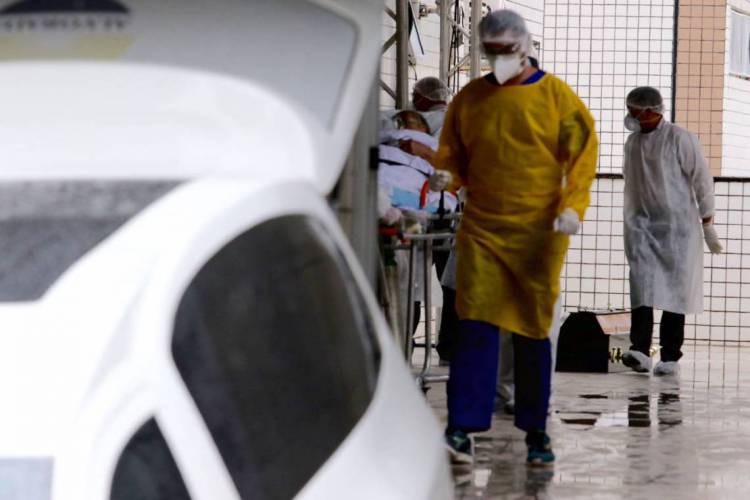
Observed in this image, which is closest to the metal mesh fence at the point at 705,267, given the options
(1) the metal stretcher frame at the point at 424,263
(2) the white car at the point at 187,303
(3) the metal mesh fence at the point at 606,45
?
(3) the metal mesh fence at the point at 606,45

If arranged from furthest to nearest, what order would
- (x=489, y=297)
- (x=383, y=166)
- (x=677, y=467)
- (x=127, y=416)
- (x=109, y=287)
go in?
(x=383, y=166), (x=677, y=467), (x=489, y=297), (x=109, y=287), (x=127, y=416)

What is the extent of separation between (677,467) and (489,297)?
1161 millimetres

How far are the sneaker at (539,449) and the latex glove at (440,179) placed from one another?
108cm

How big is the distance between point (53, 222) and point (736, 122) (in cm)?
1885

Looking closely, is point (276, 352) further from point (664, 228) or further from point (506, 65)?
point (664, 228)

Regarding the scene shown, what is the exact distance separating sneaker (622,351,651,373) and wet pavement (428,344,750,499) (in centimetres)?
12

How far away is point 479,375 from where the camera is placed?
20.5 feet

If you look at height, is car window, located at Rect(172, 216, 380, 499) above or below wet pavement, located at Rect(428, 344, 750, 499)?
above

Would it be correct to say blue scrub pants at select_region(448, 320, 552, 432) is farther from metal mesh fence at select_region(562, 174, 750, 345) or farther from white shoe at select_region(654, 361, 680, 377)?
metal mesh fence at select_region(562, 174, 750, 345)

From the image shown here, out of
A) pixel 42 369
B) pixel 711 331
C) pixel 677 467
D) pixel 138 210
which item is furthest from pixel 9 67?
pixel 711 331

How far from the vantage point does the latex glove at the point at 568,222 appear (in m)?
5.93

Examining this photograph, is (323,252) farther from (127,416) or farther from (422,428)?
(127,416)

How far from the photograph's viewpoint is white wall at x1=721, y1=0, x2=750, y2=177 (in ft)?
66.7

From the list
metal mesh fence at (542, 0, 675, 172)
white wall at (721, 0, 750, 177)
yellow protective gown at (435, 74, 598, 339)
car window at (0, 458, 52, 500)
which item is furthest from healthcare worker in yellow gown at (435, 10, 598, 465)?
white wall at (721, 0, 750, 177)
